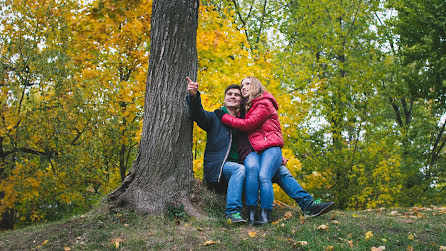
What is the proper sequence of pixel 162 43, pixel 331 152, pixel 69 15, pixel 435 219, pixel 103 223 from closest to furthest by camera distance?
pixel 103 223, pixel 162 43, pixel 435 219, pixel 69 15, pixel 331 152

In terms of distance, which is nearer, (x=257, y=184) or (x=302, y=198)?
(x=257, y=184)

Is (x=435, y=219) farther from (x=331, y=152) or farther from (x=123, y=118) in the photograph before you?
(x=123, y=118)

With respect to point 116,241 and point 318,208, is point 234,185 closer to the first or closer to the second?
point 318,208

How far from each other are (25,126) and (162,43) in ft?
13.0

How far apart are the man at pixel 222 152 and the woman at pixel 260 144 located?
134mm

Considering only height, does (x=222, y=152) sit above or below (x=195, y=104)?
below

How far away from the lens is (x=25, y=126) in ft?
21.0

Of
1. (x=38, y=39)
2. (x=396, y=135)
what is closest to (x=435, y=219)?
(x=396, y=135)

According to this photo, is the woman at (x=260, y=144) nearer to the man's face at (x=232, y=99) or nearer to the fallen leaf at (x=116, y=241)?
the man's face at (x=232, y=99)

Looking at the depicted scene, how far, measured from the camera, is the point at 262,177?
381 cm

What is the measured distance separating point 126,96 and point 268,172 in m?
3.40

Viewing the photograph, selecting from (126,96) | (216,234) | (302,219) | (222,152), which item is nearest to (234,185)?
(222,152)

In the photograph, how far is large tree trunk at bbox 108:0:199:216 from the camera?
3.66m

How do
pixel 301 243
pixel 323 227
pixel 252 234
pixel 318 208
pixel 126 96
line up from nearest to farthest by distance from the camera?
pixel 301 243
pixel 252 234
pixel 323 227
pixel 318 208
pixel 126 96
